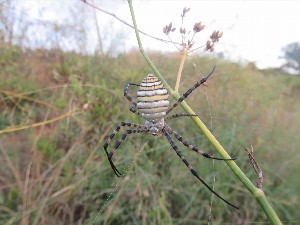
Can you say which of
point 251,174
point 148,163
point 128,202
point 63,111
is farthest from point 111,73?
point 251,174

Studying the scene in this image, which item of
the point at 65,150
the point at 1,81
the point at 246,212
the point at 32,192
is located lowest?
the point at 246,212

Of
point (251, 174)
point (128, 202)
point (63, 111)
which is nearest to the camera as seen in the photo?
point (128, 202)

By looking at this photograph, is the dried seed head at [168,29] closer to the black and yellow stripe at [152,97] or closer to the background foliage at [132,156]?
the black and yellow stripe at [152,97]

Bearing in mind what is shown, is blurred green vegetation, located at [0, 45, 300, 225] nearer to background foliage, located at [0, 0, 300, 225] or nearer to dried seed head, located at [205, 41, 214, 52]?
background foliage, located at [0, 0, 300, 225]

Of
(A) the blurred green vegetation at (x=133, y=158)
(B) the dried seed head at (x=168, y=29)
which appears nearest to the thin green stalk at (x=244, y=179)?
(B) the dried seed head at (x=168, y=29)

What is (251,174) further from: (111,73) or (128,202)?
(111,73)
